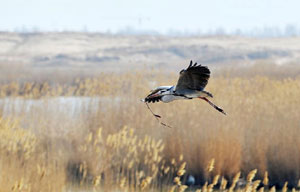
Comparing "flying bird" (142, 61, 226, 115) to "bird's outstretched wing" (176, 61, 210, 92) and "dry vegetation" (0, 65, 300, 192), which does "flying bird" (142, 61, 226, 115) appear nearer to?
"bird's outstretched wing" (176, 61, 210, 92)

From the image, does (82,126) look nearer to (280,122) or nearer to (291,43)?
(280,122)

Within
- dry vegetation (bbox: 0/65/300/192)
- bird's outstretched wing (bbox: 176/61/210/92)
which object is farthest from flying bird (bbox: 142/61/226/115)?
dry vegetation (bbox: 0/65/300/192)

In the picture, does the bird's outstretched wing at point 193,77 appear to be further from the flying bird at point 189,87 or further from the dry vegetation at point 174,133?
the dry vegetation at point 174,133

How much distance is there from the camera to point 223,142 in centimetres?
1022

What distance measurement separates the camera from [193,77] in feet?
12.0

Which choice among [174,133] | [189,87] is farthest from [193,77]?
[174,133]

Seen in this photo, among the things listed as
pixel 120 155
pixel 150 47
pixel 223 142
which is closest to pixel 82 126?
pixel 120 155

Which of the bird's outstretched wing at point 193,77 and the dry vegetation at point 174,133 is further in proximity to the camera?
the dry vegetation at point 174,133

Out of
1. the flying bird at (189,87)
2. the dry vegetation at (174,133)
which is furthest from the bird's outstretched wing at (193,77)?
the dry vegetation at (174,133)

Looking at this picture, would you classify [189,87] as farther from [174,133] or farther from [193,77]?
[174,133]

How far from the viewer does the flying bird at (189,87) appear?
11.7 ft

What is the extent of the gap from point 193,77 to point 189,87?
2.3 inches

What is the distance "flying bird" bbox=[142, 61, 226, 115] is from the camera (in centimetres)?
357

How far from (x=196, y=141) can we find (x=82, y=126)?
1.76m
